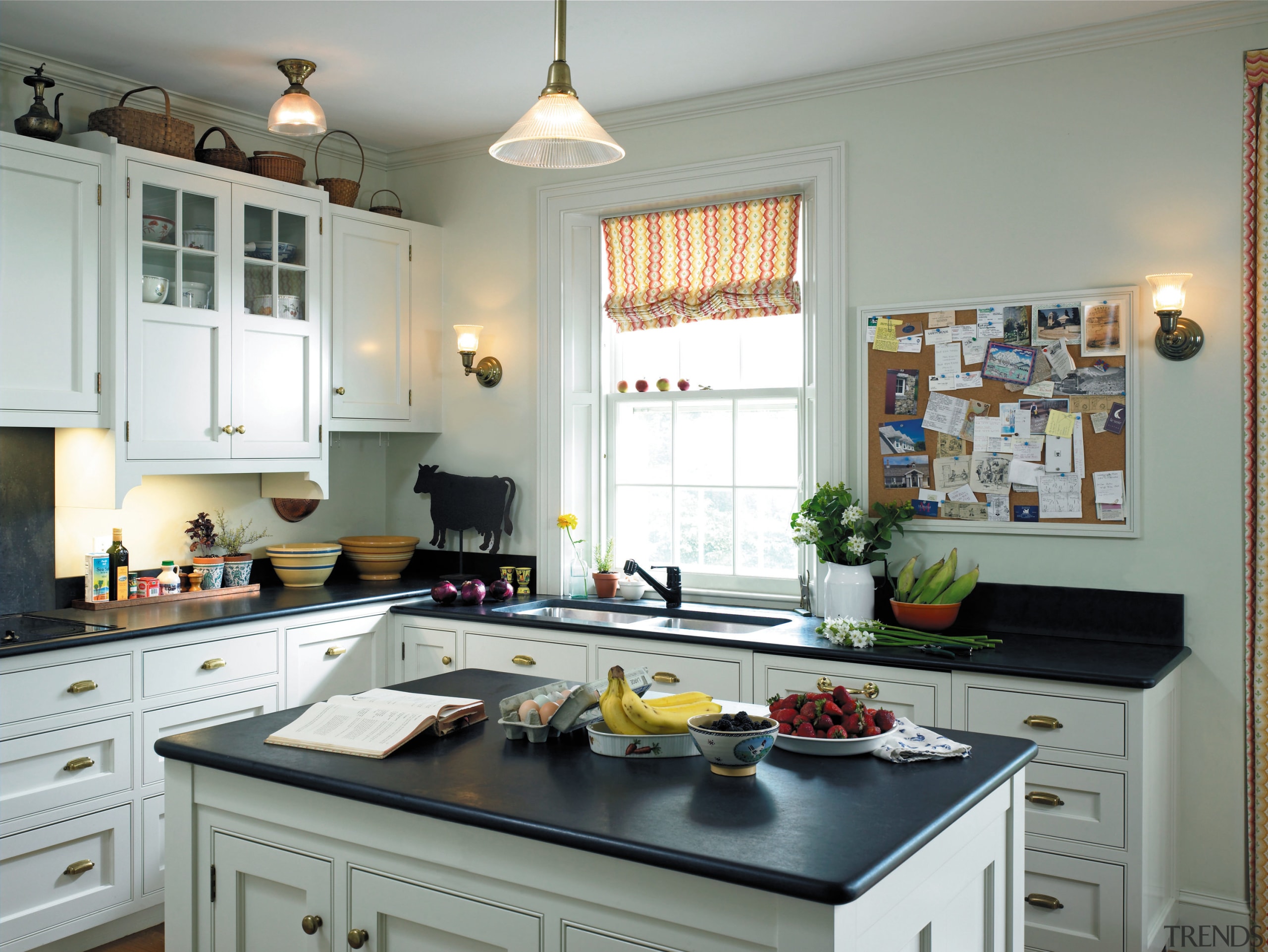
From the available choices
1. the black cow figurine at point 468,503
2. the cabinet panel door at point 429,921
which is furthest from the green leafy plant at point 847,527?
the cabinet panel door at point 429,921

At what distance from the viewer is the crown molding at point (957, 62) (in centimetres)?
319

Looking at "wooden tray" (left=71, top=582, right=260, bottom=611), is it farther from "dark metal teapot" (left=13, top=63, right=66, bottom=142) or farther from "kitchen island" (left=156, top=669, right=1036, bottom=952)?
"kitchen island" (left=156, top=669, right=1036, bottom=952)

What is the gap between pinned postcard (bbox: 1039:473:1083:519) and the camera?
11.1ft

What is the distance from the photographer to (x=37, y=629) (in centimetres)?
327

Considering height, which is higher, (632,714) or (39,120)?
(39,120)

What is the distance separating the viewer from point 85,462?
3.62 metres

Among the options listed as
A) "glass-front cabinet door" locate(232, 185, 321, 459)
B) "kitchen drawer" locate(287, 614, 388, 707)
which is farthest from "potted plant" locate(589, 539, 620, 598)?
"glass-front cabinet door" locate(232, 185, 321, 459)

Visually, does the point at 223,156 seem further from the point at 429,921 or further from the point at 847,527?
the point at 429,921

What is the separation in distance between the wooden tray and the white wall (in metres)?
2.58

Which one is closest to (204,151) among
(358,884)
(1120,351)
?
(358,884)

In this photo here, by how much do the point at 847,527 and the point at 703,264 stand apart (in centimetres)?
131

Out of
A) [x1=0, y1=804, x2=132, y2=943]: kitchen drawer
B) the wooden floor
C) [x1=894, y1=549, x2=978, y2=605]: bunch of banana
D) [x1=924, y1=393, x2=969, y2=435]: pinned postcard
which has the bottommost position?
the wooden floor

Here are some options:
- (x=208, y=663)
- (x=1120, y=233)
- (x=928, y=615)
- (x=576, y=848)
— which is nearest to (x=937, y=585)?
(x=928, y=615)

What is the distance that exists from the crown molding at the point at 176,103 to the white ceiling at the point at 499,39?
0.05 meters
